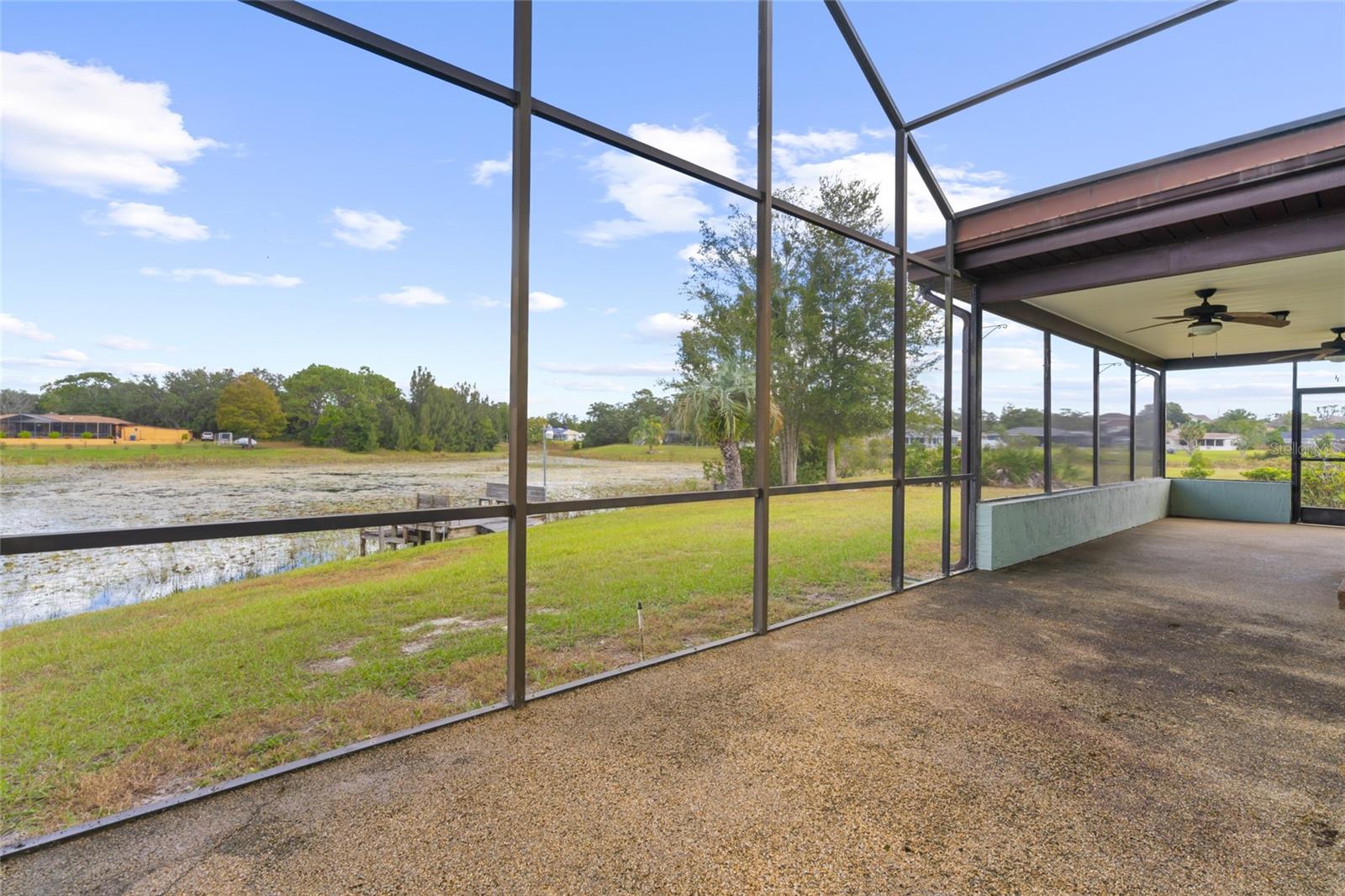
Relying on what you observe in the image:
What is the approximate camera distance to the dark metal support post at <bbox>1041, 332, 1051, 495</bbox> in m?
6.74

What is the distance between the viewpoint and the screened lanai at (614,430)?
1909 millimetres

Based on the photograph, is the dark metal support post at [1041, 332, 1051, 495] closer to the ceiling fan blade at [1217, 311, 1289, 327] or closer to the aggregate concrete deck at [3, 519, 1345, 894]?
the ceiling fan blade at [1217, 311, 1289, 327]

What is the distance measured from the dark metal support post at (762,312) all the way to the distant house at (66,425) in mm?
2884

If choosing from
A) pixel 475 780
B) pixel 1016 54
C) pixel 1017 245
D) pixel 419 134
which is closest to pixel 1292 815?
pixel 475 780

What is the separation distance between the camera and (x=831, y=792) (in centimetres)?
206

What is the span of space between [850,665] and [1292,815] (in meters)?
1.65

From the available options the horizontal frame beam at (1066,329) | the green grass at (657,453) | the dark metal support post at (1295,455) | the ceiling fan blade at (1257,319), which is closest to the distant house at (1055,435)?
the horizontal frame beam at (1066,329)

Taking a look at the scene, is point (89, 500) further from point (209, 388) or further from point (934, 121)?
point (934, 121)

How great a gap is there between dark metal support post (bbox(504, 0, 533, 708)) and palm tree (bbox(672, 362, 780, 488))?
4.49 ft

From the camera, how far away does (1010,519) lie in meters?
6.00

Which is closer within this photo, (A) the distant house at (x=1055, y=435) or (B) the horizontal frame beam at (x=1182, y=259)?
(B) the horizontal frame beam at (x=1182, y=259)

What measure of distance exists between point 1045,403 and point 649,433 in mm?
5179

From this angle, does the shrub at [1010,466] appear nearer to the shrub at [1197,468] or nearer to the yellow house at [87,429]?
the yellow house at [87,429]

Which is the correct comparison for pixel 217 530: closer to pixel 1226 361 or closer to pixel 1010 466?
pixel 1010 466
